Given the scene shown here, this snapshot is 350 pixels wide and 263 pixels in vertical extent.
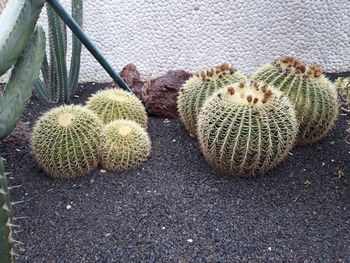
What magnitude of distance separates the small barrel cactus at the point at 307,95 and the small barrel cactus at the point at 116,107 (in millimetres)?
943

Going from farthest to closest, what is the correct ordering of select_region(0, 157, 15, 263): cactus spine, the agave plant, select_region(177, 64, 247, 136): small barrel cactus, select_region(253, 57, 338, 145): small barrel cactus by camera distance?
the agave plant → select_region(177, 64, 247, 136): small barrel cactus → select_region(253, 57, 338, 145): small barrel cactus → select_region(0, 157, 15, 263): cactus spine

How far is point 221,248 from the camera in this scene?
2.08 m

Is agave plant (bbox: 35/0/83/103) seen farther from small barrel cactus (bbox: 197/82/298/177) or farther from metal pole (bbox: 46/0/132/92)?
small barrel cactus (bbox: 197/82/298/177)

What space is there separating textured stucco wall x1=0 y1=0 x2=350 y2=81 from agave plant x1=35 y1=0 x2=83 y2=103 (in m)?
0.72

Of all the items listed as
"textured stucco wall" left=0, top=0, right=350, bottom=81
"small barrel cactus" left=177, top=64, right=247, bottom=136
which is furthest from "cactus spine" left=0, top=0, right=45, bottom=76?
"textured stucco wall" left=0, top=0, right=350, bottom=81

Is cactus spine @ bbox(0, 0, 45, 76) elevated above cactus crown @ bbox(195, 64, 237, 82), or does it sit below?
above

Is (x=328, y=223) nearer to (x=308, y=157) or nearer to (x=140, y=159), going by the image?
(x=308, y=157)

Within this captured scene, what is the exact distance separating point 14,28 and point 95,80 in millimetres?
3177

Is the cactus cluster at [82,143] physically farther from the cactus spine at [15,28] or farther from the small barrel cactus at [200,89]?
the cactus spine at [15,28]

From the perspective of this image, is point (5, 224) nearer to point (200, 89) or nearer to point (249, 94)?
point (249, 94)

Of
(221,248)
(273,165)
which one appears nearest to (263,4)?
(273,165)

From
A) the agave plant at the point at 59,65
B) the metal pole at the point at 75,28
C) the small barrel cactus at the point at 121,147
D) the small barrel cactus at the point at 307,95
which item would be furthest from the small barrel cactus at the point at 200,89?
the agave plant at the point at 59,65

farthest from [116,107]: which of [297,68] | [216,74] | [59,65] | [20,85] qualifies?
[20,85]

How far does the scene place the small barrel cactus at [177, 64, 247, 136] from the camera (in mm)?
2984
